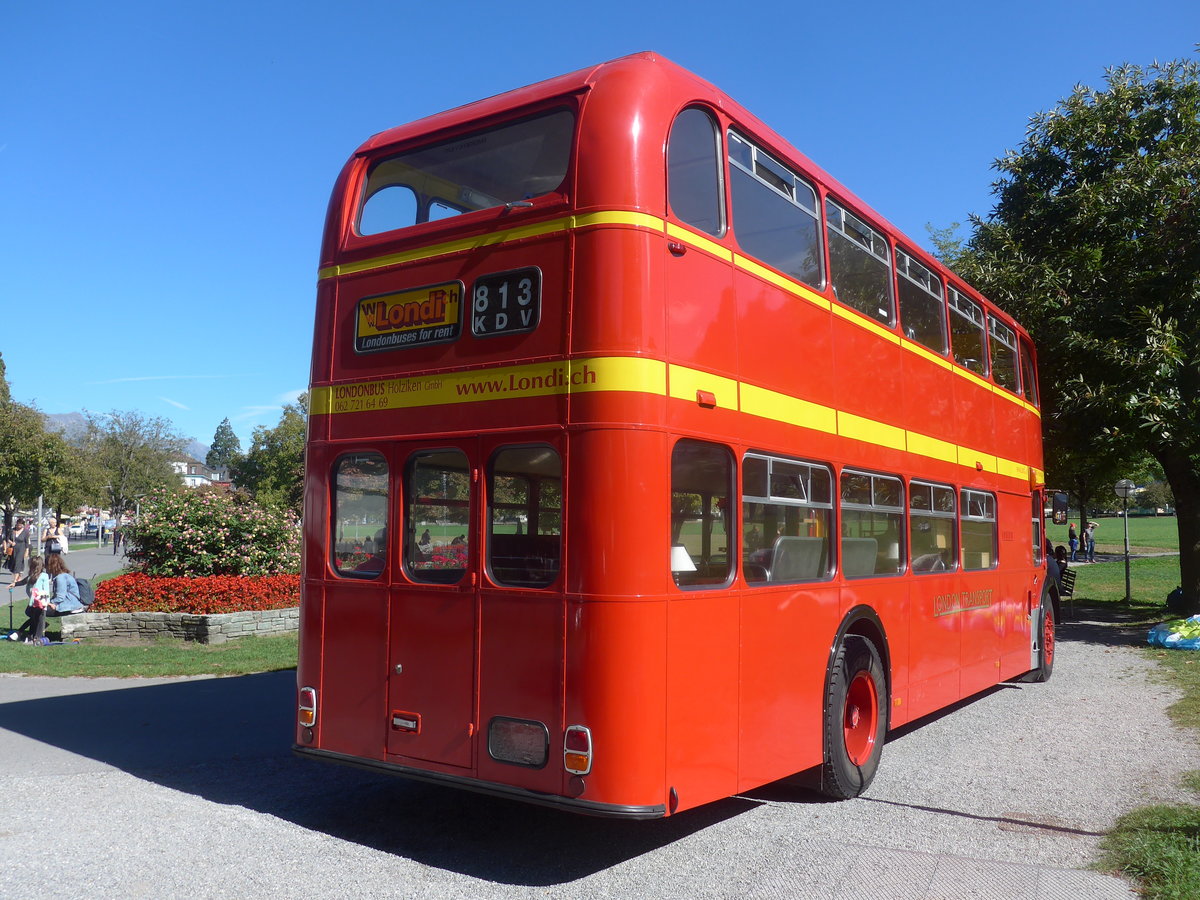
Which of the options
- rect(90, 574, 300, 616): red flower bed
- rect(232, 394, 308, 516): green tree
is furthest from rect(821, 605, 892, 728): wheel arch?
rect(232, 394, 308, 516): green tree

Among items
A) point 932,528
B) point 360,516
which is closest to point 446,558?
point 360,516

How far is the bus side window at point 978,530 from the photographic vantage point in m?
9.71

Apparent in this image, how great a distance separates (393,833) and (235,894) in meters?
1.32

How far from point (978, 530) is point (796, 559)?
4341mm

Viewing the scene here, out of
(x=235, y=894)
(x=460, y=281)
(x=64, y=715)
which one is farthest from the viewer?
(x=64, y=715)

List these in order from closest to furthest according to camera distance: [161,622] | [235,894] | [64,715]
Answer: [235,894] < [64,715] < [161,622]

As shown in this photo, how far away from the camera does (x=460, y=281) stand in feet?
19.2

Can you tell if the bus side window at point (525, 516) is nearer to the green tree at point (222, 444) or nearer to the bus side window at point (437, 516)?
the bus side window at point (437, 516)

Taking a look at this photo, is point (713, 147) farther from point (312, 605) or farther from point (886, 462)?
point (312, 605)

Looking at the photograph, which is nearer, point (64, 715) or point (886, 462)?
point (886, 462)

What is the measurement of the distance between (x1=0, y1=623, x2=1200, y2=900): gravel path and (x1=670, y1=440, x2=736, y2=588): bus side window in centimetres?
158

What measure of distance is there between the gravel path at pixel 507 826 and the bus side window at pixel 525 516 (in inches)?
62.1

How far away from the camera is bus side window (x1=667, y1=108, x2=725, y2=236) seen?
5.65 meters

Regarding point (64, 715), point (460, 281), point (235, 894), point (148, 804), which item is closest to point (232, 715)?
point (64, 715)
